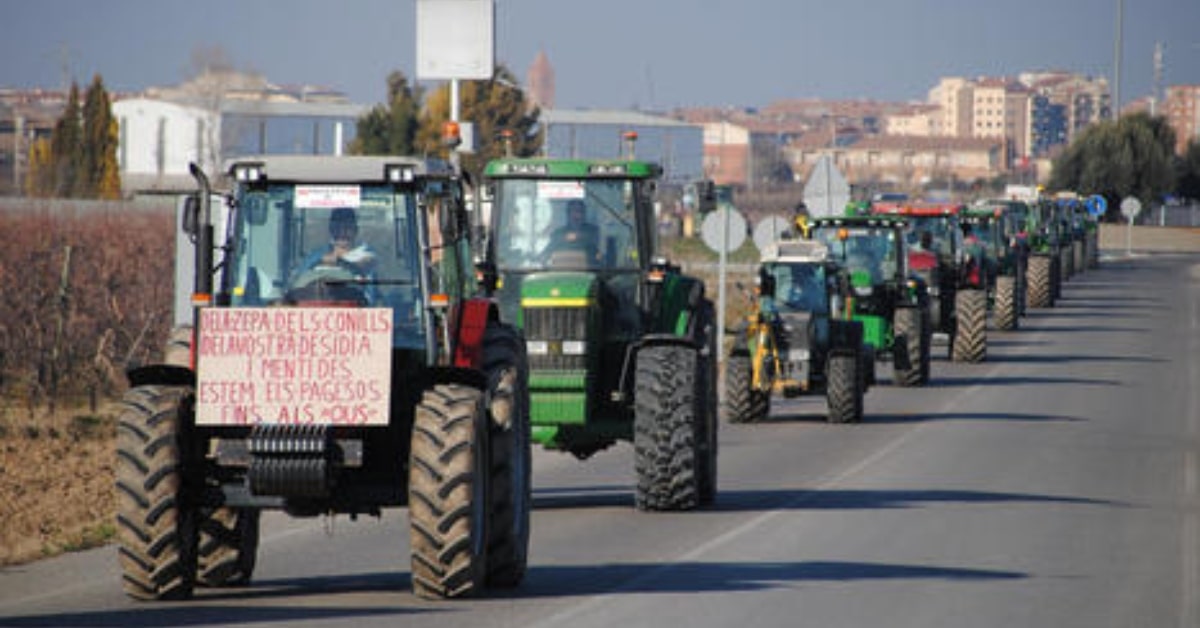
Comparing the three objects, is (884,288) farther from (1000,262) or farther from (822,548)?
(822,548)

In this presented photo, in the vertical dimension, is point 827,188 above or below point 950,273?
above

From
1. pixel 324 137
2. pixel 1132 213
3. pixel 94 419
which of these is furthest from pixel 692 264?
pixel 94 419

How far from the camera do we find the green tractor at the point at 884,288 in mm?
36250

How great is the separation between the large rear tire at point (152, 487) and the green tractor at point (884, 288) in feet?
76.4

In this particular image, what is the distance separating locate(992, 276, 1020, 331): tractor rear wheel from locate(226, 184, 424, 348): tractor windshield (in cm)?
3993

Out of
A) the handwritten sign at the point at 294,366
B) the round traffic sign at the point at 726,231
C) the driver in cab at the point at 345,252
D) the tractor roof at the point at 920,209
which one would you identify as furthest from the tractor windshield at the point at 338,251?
the tractor roof at the point at 920,209

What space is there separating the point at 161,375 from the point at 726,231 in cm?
2499

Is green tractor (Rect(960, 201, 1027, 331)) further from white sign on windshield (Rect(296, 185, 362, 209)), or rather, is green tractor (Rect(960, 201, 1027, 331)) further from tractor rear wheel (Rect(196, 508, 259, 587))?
white sign on windshield (Rect(296, 185, 362, 209))

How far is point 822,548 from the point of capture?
17.0 meters

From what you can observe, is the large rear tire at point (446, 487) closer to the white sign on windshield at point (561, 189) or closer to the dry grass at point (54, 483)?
the dry grass at point (54, 483)

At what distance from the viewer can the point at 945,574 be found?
1551 cm

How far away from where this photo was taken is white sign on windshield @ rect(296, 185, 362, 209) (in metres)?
13.9

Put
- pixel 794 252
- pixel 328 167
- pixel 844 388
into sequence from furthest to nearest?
pixel 794 252
pixel 844 388
pixel 328 167

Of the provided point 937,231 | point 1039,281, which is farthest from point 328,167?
point 1039,281
